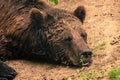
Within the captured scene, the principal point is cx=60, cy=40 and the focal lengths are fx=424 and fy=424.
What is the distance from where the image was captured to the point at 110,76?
7.05 meters

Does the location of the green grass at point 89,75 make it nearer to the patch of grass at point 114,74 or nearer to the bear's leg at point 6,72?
the patch of grass at point 114,74

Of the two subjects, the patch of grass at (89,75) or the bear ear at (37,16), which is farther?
the bear ear at (37,16)

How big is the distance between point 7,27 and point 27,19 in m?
0.48

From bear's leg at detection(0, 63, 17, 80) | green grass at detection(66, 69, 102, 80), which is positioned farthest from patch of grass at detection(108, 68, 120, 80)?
bear's leg at detection(0, 63, 17, 80)

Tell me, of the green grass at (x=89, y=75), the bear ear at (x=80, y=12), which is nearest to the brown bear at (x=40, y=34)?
the bear ear at (x=80, y=12)

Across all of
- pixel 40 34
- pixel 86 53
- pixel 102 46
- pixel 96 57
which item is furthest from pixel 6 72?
pixel 102 46

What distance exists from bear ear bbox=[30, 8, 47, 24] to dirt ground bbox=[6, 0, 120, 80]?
84cm

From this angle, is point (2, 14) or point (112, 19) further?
point (112, 19)

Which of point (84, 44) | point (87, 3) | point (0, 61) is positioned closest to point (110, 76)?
point (84, 44)

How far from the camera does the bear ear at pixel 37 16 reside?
27.5ft

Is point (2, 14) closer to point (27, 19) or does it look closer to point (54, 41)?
point (27, 19)

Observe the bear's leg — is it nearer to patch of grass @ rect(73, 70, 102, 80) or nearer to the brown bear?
the brown bear

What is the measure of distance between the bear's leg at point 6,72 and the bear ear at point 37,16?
116cm

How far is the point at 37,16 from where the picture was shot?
8430 mm
